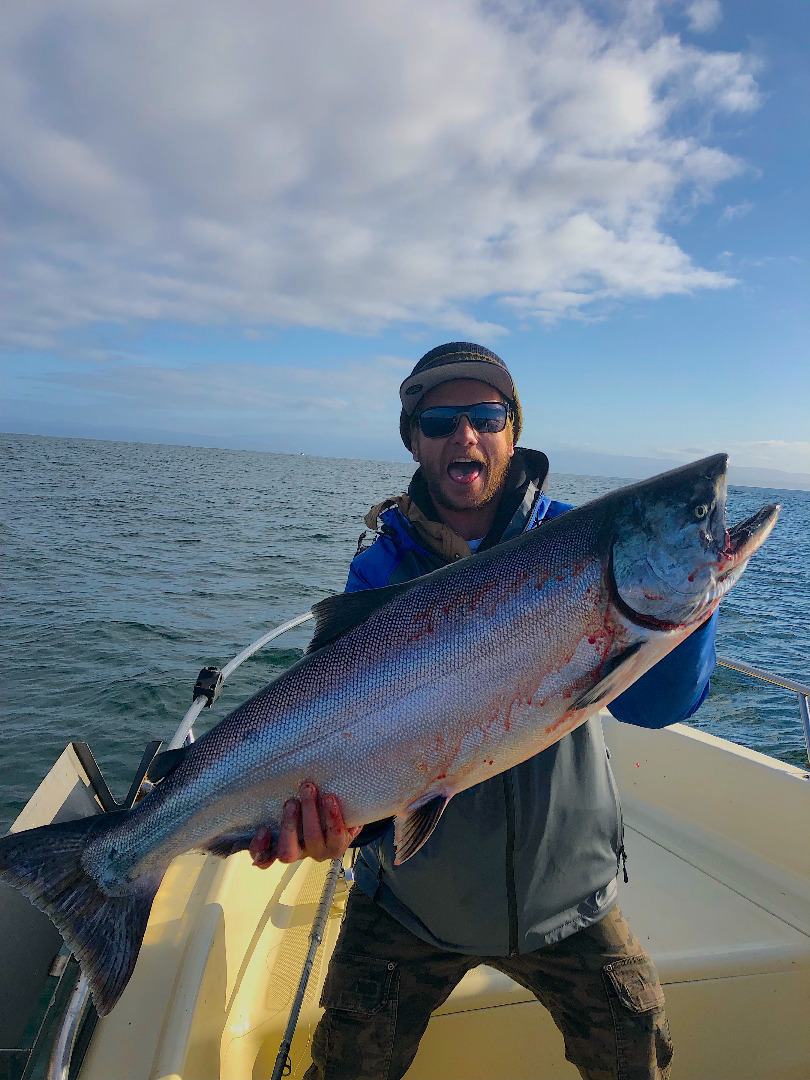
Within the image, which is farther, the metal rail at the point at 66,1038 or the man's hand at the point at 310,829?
the man's hand at the point at 310,829

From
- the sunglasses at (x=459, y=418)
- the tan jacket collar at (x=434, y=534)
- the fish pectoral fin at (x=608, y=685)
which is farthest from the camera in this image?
the sunglasses at (x=459, y=418)

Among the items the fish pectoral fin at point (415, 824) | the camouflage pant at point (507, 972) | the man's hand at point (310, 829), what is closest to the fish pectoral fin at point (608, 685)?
the fish pectoral fin at point (415, 824)

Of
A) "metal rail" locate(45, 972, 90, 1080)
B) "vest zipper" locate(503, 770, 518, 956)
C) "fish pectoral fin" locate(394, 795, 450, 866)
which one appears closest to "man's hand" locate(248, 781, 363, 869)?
"fish pectoral fin" locate(394, 795, 450, 866)

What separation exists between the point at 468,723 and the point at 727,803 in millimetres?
4045

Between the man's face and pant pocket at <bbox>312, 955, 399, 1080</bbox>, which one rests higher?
the man's face

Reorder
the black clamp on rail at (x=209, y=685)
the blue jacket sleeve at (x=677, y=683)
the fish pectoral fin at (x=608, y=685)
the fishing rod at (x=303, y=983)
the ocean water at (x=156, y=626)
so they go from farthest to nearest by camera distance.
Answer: the ocean water at (x=156, y=626), the black clamp on rail at (x=209, y=685), the fishing rod at (x=303, y=983), the blue jacket sleeve at (x=677, y=683), the fish pectoral fin at (x=608, y=685)

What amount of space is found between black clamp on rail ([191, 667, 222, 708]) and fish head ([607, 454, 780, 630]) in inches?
146

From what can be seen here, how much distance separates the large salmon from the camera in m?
2.41

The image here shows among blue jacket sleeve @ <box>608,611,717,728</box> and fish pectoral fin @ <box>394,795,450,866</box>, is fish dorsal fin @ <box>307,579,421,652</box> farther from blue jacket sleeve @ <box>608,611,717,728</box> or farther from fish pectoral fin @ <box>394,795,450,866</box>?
blue jacket sleeve @ <box>608,611,717,728</box>

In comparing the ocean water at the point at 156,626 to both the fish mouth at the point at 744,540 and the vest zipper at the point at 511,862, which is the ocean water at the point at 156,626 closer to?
the vest zipper at the point at 511,862

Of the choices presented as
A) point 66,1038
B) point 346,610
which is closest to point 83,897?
point 66,1038

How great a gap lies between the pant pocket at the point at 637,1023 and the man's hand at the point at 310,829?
1.50m

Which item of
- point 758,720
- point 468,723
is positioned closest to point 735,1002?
point 468,723

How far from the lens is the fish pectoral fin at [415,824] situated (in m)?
2.48
